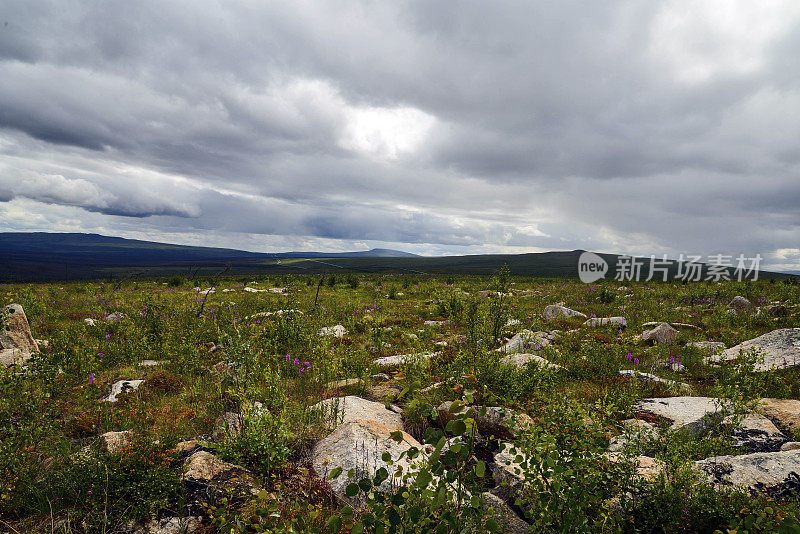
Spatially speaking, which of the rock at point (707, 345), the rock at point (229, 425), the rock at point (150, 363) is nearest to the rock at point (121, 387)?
the rock at point (150, 363)

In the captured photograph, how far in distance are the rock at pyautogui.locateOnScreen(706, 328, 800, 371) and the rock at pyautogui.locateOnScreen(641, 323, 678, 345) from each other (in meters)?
1.14

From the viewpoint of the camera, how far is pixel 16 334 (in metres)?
7.51

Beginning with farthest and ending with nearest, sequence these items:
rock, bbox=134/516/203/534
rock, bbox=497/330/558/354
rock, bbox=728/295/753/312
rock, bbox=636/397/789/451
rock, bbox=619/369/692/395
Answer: rock, bbox=728/295/753/312 < rock, bbox=497/330/558/354 < rock, bbox=619/369/692/395 < rock, bbox=636/397/789/451 < rock, bbox=134/516/203/534

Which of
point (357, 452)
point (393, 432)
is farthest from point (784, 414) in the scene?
point (393, 432)

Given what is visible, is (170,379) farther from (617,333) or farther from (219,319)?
(617,333)

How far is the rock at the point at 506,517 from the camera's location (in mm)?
3035

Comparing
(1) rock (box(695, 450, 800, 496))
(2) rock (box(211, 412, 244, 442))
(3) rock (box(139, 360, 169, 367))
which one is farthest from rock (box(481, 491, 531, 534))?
(3) rock (box(139, 360, 169, 367))

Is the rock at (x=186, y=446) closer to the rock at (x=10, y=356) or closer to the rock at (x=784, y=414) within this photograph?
the rock at (x=10, y=356)

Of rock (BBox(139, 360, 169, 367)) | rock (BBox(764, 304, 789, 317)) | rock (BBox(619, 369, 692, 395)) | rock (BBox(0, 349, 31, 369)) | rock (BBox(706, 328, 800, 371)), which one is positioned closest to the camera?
rock (BBox(619, 369, 692, 395))

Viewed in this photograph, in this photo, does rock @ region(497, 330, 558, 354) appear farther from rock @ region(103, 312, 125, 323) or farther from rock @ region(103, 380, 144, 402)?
rock @ region(103, 312, 125, 323)

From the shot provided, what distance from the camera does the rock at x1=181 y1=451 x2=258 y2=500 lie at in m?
3.34

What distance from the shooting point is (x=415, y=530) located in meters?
2.24

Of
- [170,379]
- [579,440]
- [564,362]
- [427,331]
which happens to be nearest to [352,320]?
[427,331]

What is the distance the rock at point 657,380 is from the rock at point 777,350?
1.04m
